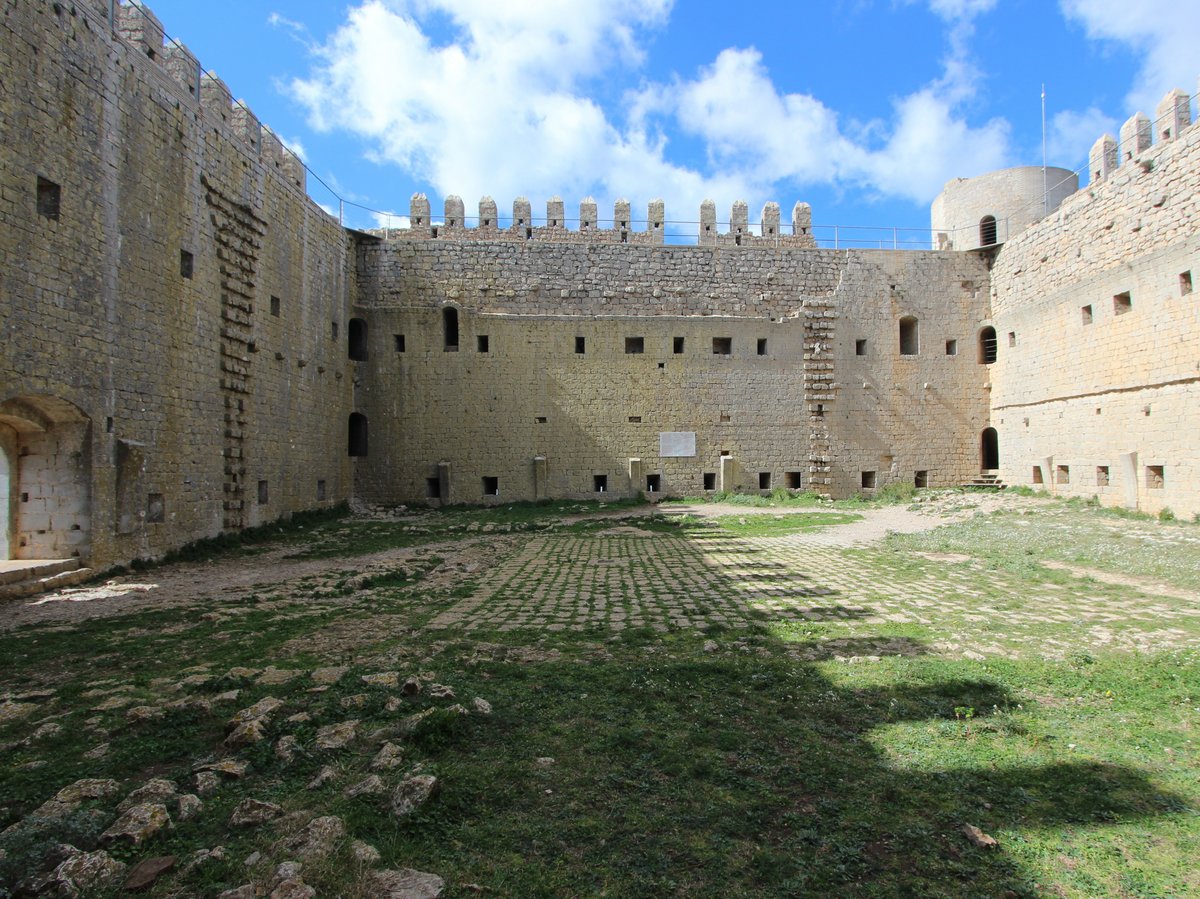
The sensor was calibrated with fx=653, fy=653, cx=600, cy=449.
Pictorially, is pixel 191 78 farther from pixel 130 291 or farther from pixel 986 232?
pixel 986 232

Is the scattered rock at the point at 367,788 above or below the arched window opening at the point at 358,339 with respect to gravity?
below

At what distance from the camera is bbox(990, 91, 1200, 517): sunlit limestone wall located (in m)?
15.0

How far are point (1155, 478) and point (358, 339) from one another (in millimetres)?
22960

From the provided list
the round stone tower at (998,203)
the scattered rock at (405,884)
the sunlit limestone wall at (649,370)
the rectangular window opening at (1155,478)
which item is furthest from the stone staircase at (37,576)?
the round stone tower at (998,203)

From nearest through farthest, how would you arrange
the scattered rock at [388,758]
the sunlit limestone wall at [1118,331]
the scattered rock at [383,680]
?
the scattered rock at [388,758] < the scattered rock at [383,680] < the sunlit limestone wall at [1118,331]

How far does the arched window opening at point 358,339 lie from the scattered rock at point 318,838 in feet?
68.0

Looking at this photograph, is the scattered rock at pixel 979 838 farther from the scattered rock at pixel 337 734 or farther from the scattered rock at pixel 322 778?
the scattered rock at pixel 337 734

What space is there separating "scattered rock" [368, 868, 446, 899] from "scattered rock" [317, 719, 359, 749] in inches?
52.7

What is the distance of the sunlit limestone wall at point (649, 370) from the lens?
22.0 meters

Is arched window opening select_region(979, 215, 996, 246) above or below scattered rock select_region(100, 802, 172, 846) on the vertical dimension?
above

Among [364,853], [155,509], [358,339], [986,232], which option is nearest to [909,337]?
[986,232]

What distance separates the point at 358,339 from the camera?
22.2m

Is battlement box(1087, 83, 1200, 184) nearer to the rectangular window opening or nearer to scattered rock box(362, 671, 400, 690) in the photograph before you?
the rectangular window opening

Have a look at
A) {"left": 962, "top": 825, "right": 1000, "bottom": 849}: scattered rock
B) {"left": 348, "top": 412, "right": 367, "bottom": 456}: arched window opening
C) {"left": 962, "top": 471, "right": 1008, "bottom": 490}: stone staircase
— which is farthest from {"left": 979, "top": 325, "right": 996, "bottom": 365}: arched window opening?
{"left": 962, "top": 825, "right": 1000, "bottom": 849}: scattered rock
